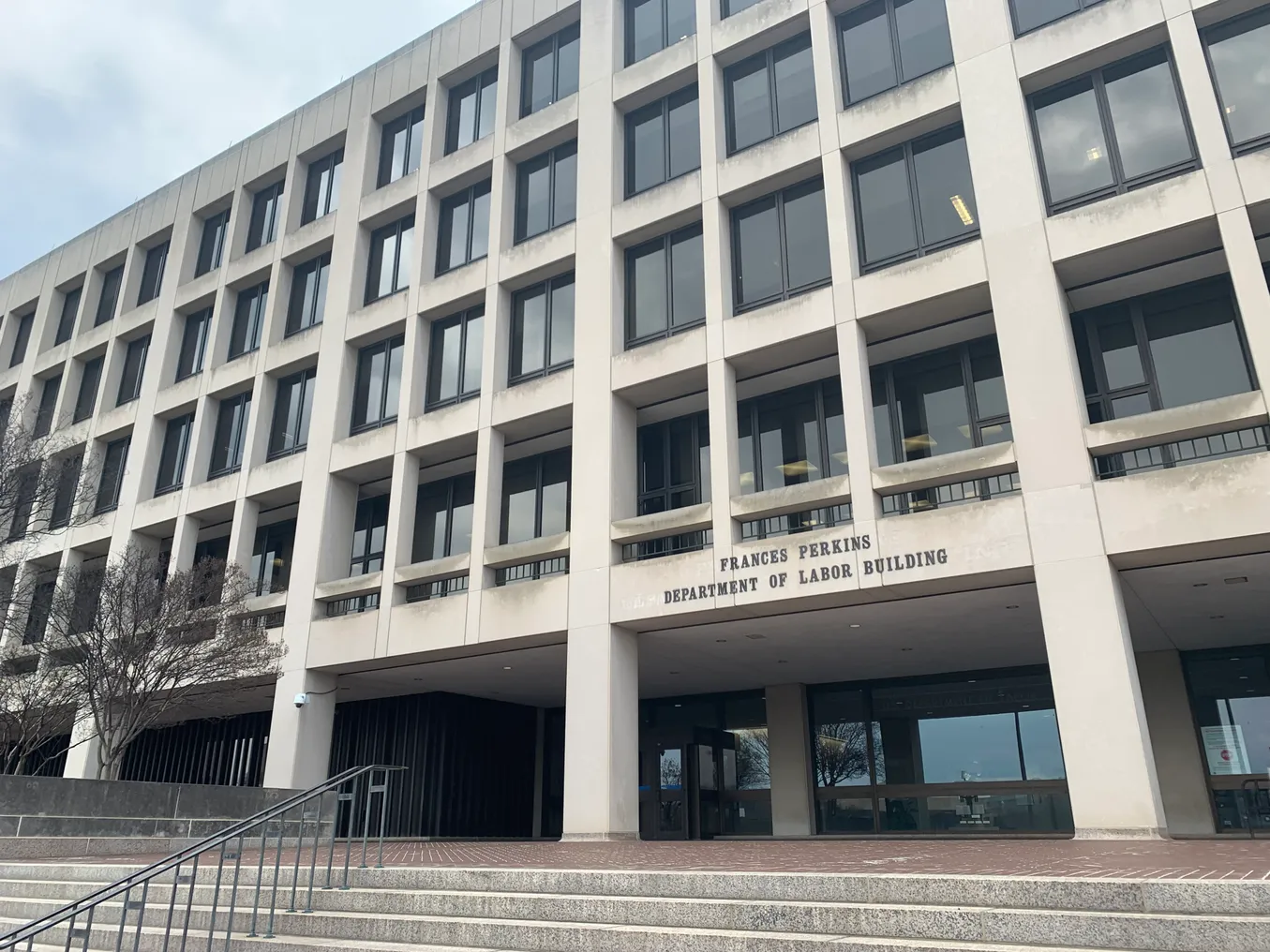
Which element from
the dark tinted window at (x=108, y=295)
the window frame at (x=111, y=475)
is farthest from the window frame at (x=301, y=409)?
the dark tinted window at (x=108, y=295)

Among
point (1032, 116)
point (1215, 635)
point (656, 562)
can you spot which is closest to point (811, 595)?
point (656, 562)

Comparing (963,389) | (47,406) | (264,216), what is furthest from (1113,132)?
(47,406)

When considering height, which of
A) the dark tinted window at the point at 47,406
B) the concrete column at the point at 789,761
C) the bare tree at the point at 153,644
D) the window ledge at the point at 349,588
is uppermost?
the dark tinted window at the point at 47,406

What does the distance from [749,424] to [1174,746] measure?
8792 mm

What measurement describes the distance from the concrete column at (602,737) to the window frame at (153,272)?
18.8 metres

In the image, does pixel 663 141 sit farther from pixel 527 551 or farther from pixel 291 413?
pixel 291 413

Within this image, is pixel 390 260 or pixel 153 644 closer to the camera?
pixel 153 644

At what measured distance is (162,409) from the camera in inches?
954

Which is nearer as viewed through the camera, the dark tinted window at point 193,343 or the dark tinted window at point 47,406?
the dark tinted window at point 193,343

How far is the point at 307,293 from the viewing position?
921 inches

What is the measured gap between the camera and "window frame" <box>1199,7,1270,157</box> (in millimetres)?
A: 12844

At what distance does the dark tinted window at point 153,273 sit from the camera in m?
27.2

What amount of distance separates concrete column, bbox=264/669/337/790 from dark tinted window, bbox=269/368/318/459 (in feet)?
17.9

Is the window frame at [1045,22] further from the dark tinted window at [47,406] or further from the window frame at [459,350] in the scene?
the dark tinted window at [47,406]
